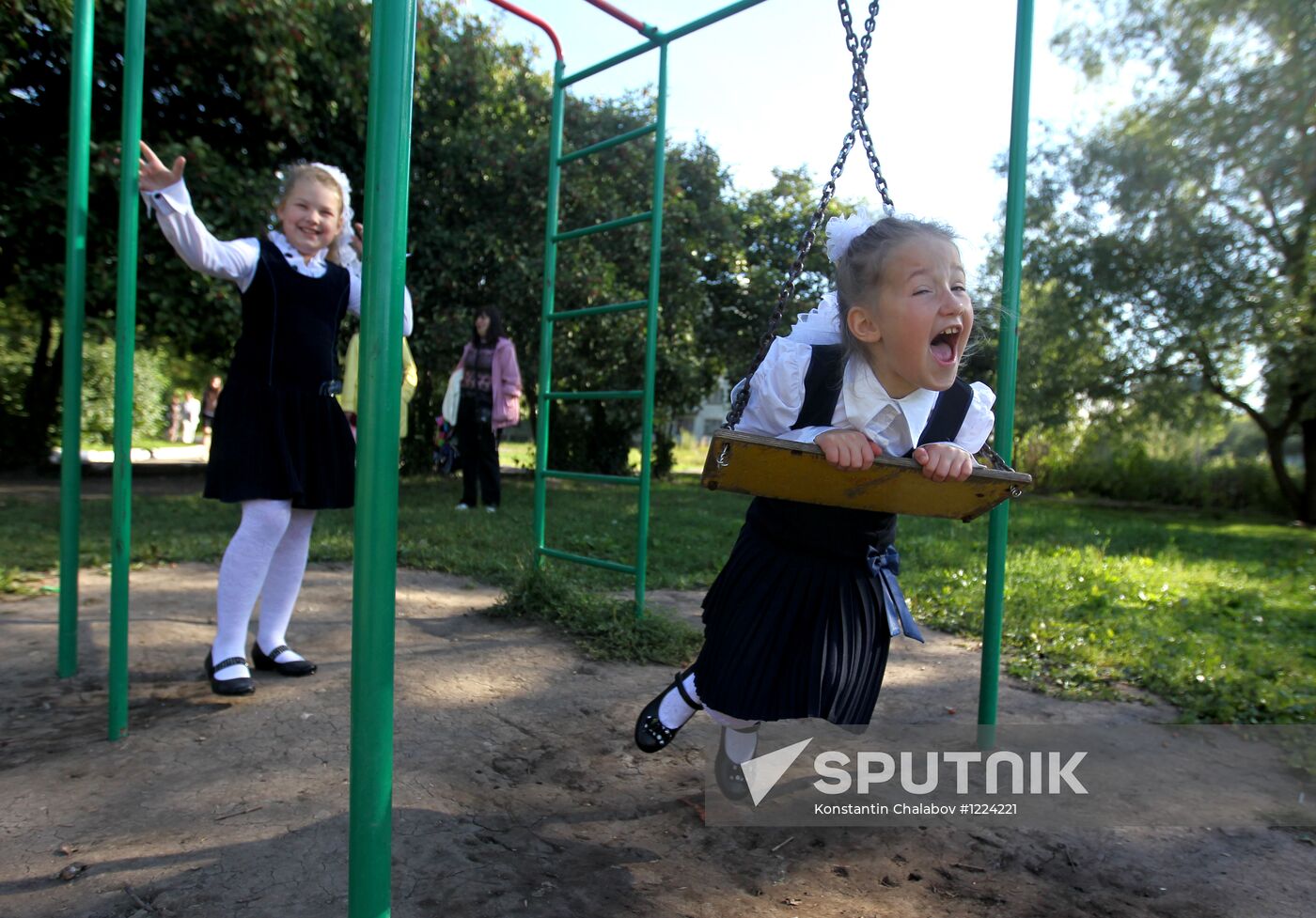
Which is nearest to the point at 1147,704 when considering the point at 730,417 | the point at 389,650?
the point at 730,417

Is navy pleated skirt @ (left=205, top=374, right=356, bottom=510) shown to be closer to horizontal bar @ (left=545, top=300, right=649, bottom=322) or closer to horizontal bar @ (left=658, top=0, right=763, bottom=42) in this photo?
horizontal bar @ (left=545, top=300, right=649, bottom=322)

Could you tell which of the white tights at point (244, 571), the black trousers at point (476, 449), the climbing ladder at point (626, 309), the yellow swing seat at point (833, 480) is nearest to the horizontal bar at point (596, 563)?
the climbing ladder at point (626, 309)

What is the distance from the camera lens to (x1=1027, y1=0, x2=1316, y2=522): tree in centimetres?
1135

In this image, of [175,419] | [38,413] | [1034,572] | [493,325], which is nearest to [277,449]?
[1034,572]

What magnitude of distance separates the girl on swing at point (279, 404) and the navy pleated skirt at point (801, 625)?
1131 mm

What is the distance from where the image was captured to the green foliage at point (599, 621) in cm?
304

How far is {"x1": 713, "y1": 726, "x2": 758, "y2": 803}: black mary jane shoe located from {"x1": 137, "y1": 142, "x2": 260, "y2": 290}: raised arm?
1646 mm

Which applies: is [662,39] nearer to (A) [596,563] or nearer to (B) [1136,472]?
(A) [596,563]

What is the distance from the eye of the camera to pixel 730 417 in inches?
67.3

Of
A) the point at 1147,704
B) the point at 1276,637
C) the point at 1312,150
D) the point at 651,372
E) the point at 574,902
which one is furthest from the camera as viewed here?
the point at 1312,150

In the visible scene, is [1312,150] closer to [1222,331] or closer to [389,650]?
[1222,331]

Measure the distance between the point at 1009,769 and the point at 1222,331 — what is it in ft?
40.4

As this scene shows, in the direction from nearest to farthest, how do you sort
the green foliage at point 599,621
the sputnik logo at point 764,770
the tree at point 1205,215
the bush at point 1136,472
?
the sputnik logo at point 764,770, the green foliage at point 599,621, the tree at point 1205,215, the bush at point 1136,472

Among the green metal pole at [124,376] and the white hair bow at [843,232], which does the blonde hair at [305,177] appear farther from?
the white hair bow at [843,232]
